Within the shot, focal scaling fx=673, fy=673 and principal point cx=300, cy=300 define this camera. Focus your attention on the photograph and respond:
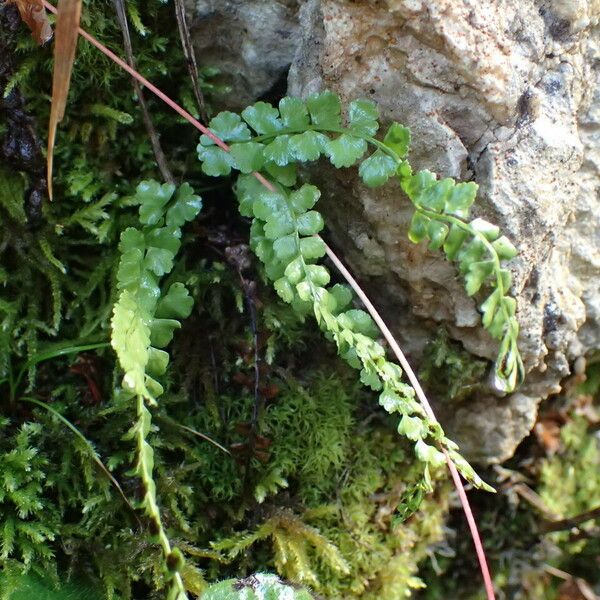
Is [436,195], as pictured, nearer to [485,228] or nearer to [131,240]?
[485,228]

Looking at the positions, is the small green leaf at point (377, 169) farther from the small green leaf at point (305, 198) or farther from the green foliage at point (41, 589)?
the green foliage at point (41, 589)

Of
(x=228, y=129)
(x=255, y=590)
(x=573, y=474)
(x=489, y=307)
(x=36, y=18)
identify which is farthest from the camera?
(x=573, y=474)

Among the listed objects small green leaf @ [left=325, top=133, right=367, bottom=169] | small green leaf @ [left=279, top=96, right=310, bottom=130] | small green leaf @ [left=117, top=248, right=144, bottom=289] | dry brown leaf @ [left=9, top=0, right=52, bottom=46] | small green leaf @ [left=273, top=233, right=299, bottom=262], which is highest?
dry brown leaf @ [left=9, top=0, right=52, bottom=46]

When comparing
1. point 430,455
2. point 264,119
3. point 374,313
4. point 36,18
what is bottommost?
point 430,455

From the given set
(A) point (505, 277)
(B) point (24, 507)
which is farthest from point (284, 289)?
(B) point (24, 507)

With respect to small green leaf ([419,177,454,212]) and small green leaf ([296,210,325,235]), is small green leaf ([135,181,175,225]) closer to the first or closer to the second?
small green leaf ([296,210,325,235])

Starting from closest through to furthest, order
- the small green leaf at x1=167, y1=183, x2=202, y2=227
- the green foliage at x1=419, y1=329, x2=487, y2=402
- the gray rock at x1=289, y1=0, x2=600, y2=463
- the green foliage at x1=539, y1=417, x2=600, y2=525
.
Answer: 1. the gray rock at x1=289, y1=0, x2=600, y2=463
2. the small green leaf at x1=167, y1=183, x2=202, y2=227
3. the green foliage at x1=419, y1=329, x2=487, y2=402
4. the green foliage at x1=539, y1=417, x2=600, y2=525

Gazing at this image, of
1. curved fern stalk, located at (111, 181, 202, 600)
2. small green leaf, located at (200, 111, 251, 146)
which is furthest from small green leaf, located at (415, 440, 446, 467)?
small green leaf, located at (200, 111, 251, 146)
